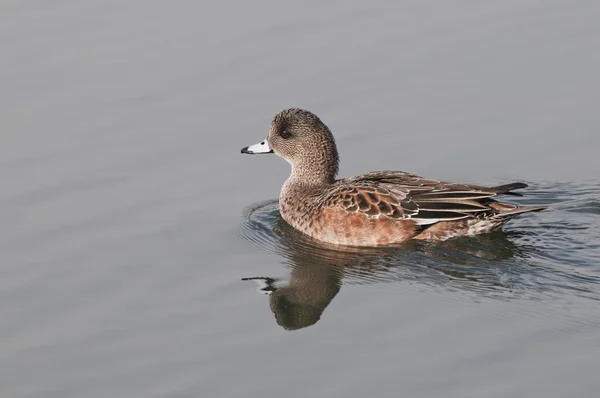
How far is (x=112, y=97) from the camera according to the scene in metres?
12.5

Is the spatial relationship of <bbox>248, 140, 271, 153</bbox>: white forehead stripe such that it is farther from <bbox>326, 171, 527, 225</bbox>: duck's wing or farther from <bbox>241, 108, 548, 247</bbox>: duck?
<bbox>326, 171, 527, 225</bbox>: duck's wing

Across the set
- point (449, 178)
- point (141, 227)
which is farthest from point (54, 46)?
point (449, 178)

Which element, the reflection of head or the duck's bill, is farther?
the duck's bill

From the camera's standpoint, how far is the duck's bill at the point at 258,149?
36.7ft

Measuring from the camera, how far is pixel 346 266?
31.9ft

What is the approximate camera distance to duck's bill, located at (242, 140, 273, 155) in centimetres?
1117

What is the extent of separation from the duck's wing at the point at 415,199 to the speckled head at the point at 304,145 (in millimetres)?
684

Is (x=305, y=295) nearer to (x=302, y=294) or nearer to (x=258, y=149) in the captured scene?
(x=302, y=294)

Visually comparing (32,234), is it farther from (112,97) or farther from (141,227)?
(112,97)

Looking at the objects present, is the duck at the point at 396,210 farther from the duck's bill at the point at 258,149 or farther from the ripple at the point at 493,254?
the duck's bill at the point at 258,149

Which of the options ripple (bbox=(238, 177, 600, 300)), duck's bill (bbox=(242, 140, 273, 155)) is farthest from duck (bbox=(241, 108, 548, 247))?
duck's bill (bbox=(242, 140, 273, 155))

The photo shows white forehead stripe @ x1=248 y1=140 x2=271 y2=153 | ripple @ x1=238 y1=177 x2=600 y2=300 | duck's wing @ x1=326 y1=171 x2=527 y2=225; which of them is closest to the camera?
ripple @ x1=238 y1=177 x2=600 y2=300

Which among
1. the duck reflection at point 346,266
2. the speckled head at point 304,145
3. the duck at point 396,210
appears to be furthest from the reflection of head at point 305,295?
the speckled head at point 304,145

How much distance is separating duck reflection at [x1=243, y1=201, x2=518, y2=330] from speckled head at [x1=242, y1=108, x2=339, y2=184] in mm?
707
